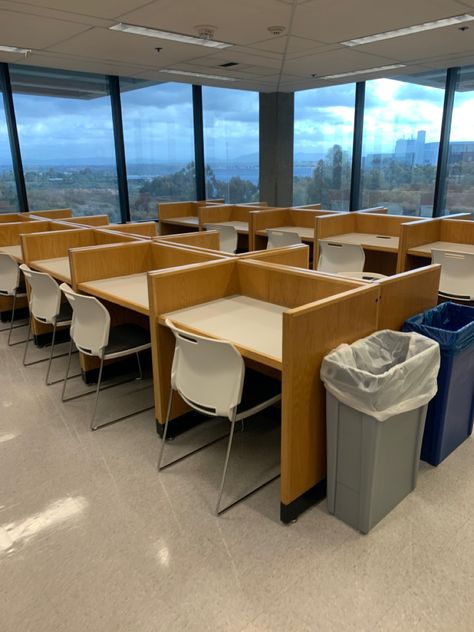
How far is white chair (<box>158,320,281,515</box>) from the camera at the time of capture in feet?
6.34

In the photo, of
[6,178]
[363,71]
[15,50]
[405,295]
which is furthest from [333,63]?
[6,178]

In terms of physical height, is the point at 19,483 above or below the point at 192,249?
below

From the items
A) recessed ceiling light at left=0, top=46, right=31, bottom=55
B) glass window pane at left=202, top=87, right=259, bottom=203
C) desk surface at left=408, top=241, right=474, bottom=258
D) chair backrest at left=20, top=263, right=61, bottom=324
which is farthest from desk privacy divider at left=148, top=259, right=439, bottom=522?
glass window pane at left=202, top=87, right=259, bottom=203

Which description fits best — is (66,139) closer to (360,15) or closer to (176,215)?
(176,215)

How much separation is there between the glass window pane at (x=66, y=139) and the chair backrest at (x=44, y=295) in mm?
3228

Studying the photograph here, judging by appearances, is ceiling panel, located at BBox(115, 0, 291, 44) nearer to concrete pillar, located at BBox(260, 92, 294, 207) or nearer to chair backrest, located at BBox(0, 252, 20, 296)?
chair backrest, located at BBox(0, 252, 20, 296)

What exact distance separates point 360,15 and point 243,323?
263cm

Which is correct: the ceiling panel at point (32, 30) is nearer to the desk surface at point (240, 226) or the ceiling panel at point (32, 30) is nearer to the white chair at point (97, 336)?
the white chair at point (97, 336)

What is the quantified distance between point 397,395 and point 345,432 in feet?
0.82

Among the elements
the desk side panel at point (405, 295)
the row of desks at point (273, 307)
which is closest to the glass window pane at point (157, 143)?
the row of desks at point (273, 307)

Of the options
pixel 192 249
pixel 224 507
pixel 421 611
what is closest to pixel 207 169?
pixel 192 249

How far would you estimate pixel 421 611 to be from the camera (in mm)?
1574

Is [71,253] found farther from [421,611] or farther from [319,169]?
[319,169]

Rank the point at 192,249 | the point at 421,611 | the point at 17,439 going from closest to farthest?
the point at 421,611
the point at 17,439
the point at 192,249
